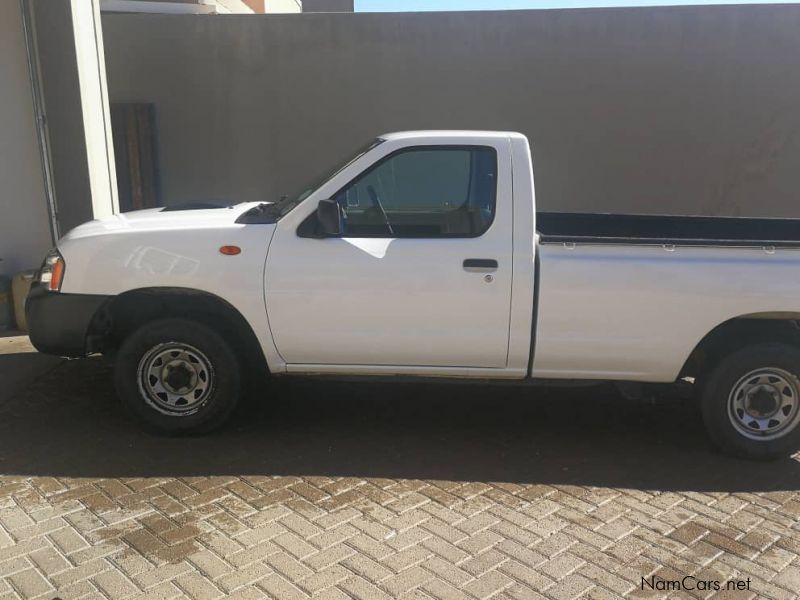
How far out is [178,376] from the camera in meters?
4.62

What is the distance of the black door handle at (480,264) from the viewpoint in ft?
14.2

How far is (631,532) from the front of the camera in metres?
3.70

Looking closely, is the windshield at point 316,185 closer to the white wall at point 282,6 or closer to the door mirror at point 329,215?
the door mirror at point 329,215

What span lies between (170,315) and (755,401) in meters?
3.73

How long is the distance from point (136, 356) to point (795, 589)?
12.5 ft

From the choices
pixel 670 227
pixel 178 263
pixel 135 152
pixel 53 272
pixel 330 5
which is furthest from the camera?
pixel 330 5

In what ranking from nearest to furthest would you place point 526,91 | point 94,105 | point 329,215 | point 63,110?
point 329,215
point 63,110
point 94,105
point 526,91

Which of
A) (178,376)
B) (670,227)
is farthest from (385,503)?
(670,227)

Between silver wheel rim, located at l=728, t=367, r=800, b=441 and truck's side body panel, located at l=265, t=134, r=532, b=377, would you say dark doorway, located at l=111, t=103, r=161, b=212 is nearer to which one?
truck's side body panel, located at l=265, t=134, r=532, b=377

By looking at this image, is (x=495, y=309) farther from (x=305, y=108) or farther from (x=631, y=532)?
(x=305, y=108)

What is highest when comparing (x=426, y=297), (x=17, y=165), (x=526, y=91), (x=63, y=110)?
(x=526, y=91)

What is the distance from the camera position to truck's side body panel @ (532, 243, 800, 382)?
168 inches

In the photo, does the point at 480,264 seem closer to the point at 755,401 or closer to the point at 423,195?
the point at 423,195

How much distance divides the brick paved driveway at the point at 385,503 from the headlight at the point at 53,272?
1.00 m
